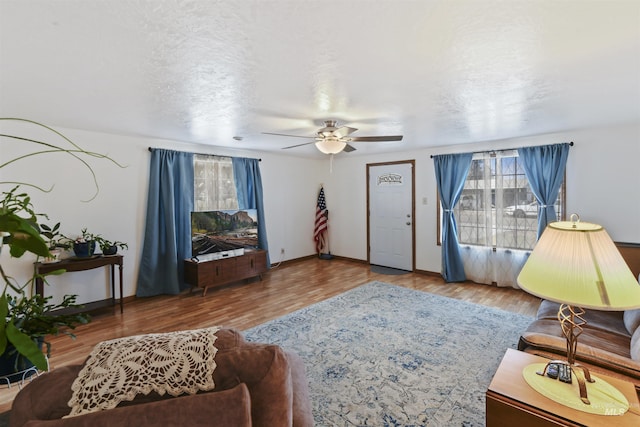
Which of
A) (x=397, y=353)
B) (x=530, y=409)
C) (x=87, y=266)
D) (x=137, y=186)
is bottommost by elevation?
(x=397, y=353)

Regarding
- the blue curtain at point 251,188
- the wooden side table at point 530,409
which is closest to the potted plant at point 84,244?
the blue curtain at point 251,188

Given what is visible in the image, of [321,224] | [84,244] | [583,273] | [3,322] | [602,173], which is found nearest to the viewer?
[3,322]

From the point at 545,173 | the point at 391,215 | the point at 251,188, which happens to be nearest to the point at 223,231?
the point at 251,188

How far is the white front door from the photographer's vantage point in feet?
18.8

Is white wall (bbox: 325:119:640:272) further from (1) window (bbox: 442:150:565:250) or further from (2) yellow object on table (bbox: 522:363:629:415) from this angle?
(2) yellow object on table (bbox: 522:363:629:415)

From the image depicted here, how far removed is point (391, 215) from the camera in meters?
5.98

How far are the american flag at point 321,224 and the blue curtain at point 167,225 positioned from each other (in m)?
2.88

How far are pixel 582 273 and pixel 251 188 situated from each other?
496 cm

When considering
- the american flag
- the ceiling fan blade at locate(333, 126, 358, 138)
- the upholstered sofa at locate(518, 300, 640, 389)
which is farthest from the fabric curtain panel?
the ceiling fan blade at locate(333, 126, 358, 138)

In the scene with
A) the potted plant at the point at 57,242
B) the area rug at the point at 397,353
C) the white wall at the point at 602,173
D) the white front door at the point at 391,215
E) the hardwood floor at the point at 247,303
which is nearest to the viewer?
the area rug at the point at 397,353

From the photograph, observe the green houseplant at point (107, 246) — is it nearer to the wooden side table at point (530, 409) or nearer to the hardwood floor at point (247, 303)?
the hardwood floor at point (247, 303)

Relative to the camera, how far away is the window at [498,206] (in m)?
4.52

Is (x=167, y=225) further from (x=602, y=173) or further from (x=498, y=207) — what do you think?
(x=602, y=173)

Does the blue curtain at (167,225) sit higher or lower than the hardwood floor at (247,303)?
higher
